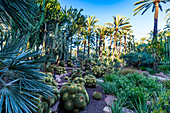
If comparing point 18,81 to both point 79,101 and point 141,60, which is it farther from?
point 141,60

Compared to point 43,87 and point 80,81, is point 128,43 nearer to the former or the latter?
point 80,81

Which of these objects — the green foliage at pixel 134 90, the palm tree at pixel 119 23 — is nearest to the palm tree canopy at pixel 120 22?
the palm tree at pixel 119 23

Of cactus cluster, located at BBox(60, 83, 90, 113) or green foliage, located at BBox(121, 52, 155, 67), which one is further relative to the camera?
green foliage, located at BBox(121, 52, 155, 67)

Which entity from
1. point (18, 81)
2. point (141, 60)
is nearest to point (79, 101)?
point (18, 81)

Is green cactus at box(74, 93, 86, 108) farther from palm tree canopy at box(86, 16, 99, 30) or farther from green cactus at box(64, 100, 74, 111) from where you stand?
palm tree canopy at box(86, 16, 99, 30)

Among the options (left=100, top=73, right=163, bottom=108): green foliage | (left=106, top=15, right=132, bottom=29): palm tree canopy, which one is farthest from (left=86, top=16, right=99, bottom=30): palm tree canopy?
(left=100, top=73, right=163, bottom=108): green foliage

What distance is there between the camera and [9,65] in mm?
1096

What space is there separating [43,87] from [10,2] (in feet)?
4.51

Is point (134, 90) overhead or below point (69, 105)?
overhead

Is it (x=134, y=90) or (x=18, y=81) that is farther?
(x=134, y=90)

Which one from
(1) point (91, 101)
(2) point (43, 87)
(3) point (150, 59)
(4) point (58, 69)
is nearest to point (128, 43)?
Answer: (3) point (150, 59)

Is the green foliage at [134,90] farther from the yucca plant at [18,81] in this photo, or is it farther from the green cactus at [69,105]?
the yucca plant at [18,81]

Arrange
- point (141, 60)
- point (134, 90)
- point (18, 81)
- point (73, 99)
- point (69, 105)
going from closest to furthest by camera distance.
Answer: point (18, 81), point (69, 105), point (73, 99), point (134, 90), point (141, 60)

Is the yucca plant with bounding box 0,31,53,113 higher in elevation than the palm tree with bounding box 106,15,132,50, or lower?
lower
